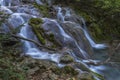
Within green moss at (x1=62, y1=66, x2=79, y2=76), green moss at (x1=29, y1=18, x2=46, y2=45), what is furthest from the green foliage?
green moss at (x1=62, y1=66, x2=79, y2=76)

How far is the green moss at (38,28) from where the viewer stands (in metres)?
9.47

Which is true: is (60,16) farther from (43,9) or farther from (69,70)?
(69,70)

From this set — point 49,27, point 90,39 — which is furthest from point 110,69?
point 90,39

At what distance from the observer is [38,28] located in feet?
32.4

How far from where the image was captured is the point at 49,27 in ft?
33.1

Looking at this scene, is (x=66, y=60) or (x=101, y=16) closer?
(x=66, y=60)

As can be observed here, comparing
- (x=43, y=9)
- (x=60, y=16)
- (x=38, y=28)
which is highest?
(x=43, y=9)

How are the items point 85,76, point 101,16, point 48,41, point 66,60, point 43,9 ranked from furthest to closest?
point 101,16
point 43,9
point 48,41
point 66,60
point 85,76

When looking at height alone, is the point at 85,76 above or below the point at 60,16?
below

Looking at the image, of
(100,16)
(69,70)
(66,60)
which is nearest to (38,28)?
(66,60)

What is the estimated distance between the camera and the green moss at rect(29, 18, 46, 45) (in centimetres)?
947

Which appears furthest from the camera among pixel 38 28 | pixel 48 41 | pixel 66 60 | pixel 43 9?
pixel 43 9

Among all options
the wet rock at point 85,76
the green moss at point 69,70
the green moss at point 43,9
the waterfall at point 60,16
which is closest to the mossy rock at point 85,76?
the wet rock at point 85,76

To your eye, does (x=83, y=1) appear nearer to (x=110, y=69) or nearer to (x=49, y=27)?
(x=49, y=27)
